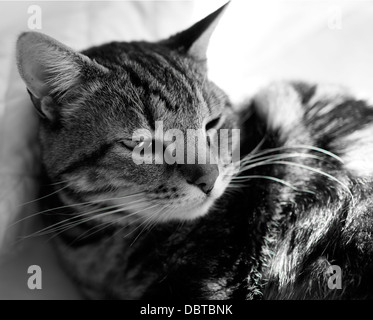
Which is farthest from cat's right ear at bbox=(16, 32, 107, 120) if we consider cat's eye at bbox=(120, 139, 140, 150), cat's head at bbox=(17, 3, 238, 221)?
cat's eye at bbox=(120, 139, 140, 150)

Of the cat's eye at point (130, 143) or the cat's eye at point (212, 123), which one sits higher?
the cat's eye at point (212, 123)

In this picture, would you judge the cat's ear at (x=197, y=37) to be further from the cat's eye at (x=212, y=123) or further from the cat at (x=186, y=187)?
the cat's eye at (x=212, y=123)

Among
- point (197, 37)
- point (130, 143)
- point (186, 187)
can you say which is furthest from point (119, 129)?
point (197, 37)

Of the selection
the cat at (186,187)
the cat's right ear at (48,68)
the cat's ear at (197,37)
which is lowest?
the cat at (186,187)

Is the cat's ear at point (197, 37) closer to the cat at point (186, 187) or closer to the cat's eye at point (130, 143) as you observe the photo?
the cat at point (186, 187)

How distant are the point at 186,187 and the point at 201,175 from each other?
0.03 m

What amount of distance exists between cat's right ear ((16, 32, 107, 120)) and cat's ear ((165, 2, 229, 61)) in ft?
0.62

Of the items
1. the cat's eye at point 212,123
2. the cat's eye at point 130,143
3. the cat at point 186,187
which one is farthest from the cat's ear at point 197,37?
the cat's eye at point 130,143

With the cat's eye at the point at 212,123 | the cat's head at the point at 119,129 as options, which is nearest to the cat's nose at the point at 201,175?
the cat's head at the point at 119,129

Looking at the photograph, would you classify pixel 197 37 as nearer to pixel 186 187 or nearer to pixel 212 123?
pixel 212 123

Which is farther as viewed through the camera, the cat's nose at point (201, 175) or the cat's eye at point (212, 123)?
the cat's eye at point (212, 123)

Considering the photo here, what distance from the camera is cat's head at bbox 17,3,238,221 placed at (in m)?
0.77

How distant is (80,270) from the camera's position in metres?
0.91

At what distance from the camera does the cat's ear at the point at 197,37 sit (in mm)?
881
